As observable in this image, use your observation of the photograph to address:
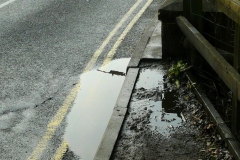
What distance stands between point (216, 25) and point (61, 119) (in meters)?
2.18

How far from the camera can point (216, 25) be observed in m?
5.90

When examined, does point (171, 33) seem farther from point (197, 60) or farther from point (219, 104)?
point (219, 104)

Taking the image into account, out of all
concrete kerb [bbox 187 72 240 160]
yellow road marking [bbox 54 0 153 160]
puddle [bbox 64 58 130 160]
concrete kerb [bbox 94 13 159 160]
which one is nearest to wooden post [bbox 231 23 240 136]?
concrete kerb [bbox 187 72 240 160]

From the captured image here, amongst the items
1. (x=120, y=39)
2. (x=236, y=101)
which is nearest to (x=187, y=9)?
(x=236, y=101)

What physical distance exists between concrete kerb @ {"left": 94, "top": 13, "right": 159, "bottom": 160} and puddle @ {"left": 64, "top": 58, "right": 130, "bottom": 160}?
0.19 m

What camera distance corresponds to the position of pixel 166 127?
17.1 feet

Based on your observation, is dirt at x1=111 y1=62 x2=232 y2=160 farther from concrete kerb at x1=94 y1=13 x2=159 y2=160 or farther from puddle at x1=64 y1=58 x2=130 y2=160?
puddle at x1=64 y1=58 x2=130 y2=160

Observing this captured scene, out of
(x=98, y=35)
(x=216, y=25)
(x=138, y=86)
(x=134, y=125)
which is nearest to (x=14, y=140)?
(x=134, y=125)

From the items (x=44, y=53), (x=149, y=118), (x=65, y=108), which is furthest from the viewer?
(x=44, y=53)

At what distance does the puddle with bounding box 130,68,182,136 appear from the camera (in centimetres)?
528

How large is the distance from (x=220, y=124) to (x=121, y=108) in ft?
4.26

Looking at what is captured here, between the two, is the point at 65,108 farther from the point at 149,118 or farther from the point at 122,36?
the point at 122,36

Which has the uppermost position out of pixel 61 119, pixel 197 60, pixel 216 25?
pixel 216 25

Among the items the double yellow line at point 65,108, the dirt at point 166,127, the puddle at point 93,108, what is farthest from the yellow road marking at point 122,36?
the dirt at point 166,127
